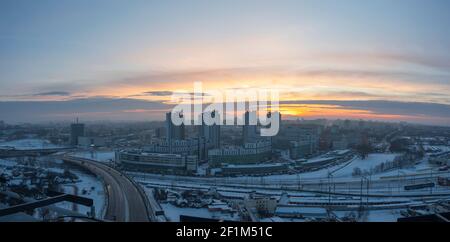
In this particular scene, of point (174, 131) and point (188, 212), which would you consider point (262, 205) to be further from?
point (174, 131)

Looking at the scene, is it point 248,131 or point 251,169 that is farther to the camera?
point 248,131

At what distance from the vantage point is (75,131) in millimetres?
12148

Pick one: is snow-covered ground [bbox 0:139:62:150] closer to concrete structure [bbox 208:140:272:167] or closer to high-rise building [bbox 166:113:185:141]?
high-rise building [bbox 166:113:185:141]

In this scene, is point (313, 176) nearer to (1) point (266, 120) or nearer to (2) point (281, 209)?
(1) point (266, 120)

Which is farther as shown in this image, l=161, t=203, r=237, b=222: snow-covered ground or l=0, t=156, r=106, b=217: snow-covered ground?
l=0, t=156, r=106, b=217: snow-covered ground

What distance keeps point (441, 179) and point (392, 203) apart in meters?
2.37

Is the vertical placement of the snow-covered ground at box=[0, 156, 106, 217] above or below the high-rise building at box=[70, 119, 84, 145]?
below

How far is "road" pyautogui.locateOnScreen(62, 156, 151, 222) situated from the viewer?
11.1 ft

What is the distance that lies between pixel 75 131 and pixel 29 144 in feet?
4.92

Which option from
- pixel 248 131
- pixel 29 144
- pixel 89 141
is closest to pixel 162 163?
pixel 248 131

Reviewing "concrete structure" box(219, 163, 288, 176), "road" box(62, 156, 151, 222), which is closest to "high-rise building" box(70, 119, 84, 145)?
"road" box(62, 156, 151, 222)

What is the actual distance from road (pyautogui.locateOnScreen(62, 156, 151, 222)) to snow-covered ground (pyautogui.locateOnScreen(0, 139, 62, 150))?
4619mm

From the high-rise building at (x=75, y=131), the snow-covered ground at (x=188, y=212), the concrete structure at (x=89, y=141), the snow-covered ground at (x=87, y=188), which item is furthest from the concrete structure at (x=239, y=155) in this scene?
the high-rise building at (x=75, y=131)

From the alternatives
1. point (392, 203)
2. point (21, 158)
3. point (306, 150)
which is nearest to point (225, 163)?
point (306, 150)
